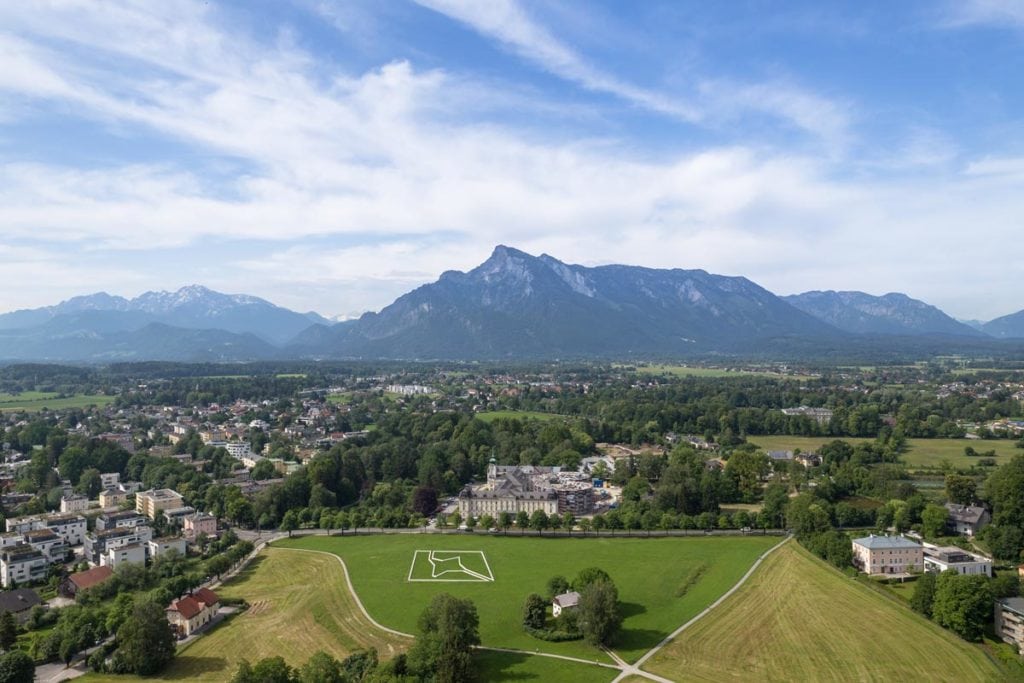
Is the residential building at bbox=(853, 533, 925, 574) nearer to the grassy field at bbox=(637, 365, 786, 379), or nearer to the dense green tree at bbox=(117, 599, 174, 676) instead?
the dense green tree at bbox=(117, 599, 174, 676)

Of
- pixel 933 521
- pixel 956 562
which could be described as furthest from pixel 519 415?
pixel 956 562

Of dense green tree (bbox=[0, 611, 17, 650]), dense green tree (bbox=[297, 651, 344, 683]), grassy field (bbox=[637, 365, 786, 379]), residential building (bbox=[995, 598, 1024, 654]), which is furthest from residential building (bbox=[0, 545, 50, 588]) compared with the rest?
grassy field (bbox=[637, 365, 786, 379])

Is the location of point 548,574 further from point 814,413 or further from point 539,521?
point 814,413

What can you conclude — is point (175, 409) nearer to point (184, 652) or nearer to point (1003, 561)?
point (184, 652)

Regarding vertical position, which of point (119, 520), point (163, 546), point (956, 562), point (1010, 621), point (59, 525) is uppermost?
point (956, 562)

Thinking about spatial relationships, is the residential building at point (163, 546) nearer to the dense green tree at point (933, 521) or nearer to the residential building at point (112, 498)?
the residential building at point (112, 498)

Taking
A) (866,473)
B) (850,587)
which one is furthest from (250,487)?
(866,473)
